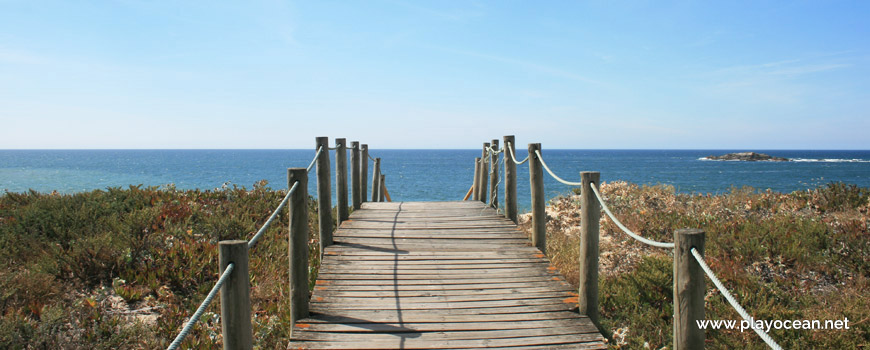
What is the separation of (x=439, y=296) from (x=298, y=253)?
55.8 inches

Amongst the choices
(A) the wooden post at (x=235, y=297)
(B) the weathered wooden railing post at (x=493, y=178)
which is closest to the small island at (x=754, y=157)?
(B) the weathered wooden railing post at (x=493, y=178)

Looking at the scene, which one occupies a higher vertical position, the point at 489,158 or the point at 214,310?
the point at 489,158

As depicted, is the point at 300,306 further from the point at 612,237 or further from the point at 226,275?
the point at 612,237

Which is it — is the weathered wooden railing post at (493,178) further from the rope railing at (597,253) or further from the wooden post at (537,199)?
the wooden post at (537,199)

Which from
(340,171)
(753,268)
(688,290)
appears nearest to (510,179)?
(340,171)

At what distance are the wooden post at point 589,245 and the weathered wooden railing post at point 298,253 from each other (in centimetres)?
247

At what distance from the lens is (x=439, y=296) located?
4.59 m

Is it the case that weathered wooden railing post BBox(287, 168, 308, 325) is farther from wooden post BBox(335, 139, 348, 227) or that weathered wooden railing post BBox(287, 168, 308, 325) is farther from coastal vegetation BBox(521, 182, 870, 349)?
coastal vegetation BBox(521, 182, 870, 349)

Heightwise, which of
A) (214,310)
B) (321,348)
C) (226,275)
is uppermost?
(226,275)

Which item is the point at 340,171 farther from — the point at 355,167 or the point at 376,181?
the point at 376,181

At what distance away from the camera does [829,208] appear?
10.2 meters

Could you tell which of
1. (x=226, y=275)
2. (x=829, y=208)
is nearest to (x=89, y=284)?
(x=226, y=275)

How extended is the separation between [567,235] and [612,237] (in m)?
0.99

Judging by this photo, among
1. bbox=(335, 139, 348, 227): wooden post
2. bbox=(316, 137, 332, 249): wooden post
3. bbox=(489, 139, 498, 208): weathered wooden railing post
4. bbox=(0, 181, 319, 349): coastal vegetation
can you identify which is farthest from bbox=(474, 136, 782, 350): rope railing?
bbox=(0, 181, 319, 349): coastal vegetation
